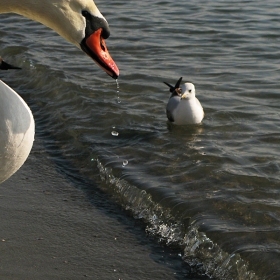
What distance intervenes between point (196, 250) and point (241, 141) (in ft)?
7.08

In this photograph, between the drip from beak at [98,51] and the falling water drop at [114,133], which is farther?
the falling water drop at [114,133]

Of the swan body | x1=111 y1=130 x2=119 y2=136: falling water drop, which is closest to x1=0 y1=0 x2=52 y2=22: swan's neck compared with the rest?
the swan body

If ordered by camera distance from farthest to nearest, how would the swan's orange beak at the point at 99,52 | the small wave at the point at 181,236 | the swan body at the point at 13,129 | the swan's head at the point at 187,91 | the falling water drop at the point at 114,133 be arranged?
the swan's head at the point at 187,91 → the falling water drop at the point at 114,133 → the small wave at the point at 181,236 → the swan's orange beak at the point at 99,52 → the swan body at the point at 13,129

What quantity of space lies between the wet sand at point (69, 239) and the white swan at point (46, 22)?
3.65ft

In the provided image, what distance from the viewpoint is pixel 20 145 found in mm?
3715

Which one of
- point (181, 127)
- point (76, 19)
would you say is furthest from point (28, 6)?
point (181, 127)

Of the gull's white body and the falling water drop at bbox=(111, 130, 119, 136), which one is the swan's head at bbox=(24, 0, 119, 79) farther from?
the gull's white body

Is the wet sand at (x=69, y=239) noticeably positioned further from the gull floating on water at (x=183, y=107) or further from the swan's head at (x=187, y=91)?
the swan's head at (x=187, y=91)

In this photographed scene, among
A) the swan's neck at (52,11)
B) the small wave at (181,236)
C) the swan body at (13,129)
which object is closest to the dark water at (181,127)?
the small wave at (181,236)

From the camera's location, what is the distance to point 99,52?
379cm

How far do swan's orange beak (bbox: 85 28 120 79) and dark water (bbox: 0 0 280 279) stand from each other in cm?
166

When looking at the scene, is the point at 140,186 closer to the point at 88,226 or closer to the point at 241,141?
the point at 88,226

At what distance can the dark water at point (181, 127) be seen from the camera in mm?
5234

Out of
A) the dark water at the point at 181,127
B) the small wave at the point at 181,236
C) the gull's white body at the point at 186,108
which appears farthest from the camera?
the gull's white body at the point at 186,108
